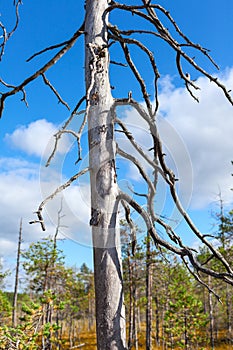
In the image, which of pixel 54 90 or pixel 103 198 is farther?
pixel 54 90

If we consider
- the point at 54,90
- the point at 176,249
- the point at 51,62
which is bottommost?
the point at 176,249

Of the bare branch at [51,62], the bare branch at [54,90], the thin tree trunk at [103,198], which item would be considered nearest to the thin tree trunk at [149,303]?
the bare branch at [54,90]

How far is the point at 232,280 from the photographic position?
83.8 inches

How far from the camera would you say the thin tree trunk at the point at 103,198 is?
1.95 metres

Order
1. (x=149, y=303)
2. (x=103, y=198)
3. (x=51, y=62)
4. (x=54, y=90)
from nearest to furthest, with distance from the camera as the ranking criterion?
(x=103, y=198) → (x=51, y=62) → (x=54, y=90) → (x=149, y=303)

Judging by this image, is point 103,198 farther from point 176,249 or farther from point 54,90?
point 54,90

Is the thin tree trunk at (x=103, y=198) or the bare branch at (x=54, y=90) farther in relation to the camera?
the bare branch at (x=54, y=90)

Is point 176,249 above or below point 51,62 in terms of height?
below

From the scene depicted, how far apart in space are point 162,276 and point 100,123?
18.3m

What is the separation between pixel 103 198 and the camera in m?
2.10

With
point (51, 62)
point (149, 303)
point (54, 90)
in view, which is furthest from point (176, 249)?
point (149, 303)

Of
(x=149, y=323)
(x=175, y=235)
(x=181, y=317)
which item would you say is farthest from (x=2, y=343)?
(x=149, y=323)

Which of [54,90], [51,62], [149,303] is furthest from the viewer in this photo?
[149,303]

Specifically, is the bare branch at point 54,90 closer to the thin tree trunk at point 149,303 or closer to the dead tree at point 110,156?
the dead tree at point 110,156
